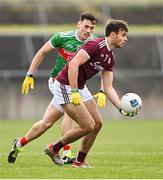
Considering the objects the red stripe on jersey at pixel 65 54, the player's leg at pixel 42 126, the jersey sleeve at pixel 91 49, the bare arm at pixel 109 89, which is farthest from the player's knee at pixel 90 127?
the red stripe on jersey at pixel 65 54

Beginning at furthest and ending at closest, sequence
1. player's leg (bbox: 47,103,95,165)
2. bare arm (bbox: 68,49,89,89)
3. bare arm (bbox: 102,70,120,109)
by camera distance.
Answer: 1. bare arm (bbox: 102,70,120,109)
2. player's leg (bbox: 47,103,95,165)
3. bare arm (bbox: 68,49,89,89)

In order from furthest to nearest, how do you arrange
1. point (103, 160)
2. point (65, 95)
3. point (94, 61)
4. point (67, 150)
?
point (67, 150), point (103, 160), point (65, 95), point (94, 61)

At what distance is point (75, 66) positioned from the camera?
1277cm

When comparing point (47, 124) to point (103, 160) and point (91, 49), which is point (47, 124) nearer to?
point (103, 160)

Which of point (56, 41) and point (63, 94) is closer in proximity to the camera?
point (63, 94)

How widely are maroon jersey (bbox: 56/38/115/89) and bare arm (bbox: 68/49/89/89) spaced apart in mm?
88

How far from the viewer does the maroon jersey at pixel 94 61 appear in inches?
510

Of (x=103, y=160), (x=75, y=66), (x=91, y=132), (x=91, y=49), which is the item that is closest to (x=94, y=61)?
(x=91, y=49)

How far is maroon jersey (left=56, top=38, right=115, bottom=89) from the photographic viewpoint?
510 inches

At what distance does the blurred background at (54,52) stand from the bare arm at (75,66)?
19704mm

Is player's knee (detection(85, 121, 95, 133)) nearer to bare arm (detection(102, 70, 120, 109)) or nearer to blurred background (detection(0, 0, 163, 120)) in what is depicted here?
bare arm (detection(102, 70, 120, 109))

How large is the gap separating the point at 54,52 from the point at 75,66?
69.1 feet

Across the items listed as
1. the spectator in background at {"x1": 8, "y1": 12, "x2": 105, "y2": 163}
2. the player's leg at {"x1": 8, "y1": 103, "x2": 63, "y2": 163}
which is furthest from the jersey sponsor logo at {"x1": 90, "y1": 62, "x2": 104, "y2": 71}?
the spectator in background at {"x1": 8, "y1": 12, "x2": 105, "y2": 163}

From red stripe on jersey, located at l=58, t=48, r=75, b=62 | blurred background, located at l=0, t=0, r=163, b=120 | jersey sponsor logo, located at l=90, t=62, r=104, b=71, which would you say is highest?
jersey sponsor logo, located at l=90, t=62, r=104, b=71
